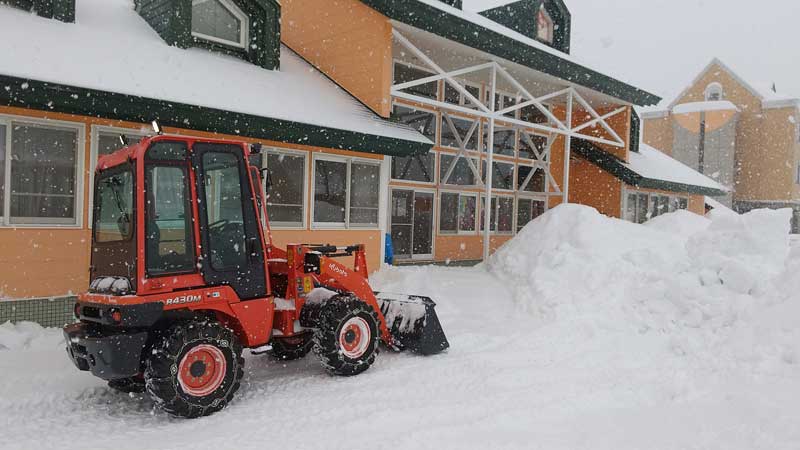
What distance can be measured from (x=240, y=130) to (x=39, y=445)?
5920 millimetres

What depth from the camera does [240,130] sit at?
370 inches

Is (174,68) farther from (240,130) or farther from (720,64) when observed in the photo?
(720,64)

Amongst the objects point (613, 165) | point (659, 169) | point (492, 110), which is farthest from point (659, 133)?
point (492, 110)

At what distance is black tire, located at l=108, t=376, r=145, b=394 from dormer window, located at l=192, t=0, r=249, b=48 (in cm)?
760

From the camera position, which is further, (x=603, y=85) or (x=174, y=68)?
(x=603, y=85)

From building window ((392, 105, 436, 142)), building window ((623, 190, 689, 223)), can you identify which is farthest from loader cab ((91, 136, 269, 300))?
building window ((623, 190, 689, 223))

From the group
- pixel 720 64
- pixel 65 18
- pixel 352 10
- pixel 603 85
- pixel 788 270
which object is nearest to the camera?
pixel 788 270

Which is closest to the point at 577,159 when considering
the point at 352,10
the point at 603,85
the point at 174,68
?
the point at 603,85

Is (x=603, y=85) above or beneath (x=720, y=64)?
beneath

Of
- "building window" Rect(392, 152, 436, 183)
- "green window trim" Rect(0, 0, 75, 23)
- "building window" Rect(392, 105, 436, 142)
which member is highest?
"green window trim" Rect(0, 0, 75, 23)

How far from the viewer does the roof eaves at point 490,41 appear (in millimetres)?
11734

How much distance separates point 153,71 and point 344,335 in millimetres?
5713

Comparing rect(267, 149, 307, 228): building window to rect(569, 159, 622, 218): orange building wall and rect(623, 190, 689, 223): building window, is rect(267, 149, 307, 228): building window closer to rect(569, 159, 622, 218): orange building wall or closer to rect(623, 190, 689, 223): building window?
rect(569, 159, 622, 218): orange building wall

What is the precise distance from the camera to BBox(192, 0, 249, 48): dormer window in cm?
1133
